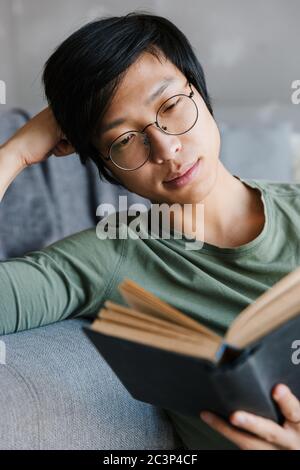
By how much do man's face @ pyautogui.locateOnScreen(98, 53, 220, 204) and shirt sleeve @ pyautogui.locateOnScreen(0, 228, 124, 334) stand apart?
146mm

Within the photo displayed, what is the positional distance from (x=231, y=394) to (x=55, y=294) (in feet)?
1.67

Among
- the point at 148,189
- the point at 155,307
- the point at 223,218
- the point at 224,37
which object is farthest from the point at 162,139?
the point at 224,37

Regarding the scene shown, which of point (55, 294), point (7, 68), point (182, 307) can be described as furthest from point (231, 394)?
point (7, 68)

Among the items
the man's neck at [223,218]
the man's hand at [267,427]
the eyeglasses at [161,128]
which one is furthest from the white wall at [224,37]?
the man's hand at [267,427]

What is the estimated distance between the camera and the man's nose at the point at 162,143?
109 centimetres

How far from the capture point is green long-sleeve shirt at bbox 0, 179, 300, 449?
1133mm

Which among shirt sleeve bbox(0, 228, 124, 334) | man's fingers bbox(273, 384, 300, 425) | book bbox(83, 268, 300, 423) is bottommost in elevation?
shirt sleeve bbox(0, 228, 124, 334)

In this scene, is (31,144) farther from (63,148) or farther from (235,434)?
(235,434)

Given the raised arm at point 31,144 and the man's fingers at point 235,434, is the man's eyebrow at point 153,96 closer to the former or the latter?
the raised arm at point 31,144

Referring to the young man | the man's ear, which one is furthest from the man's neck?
the man's ear

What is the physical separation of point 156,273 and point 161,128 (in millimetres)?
266

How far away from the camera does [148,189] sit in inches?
45.9

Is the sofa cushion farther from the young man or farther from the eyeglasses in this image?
the eyeglasses

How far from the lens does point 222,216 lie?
4.06 feet
